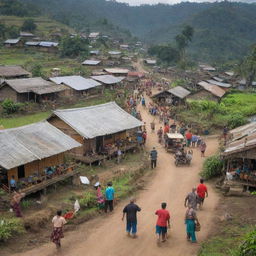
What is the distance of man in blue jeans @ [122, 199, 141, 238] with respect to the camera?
11.8 m

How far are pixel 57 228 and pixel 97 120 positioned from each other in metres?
14.0

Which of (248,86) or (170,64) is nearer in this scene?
(248,86)

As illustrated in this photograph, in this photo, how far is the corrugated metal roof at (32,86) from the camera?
124ft

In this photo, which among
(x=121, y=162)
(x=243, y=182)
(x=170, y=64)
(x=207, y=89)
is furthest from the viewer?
(x=170, y=64)

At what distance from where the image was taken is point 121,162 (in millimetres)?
24172

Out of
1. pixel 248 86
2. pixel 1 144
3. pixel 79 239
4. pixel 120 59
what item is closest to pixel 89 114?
pixel 1 144

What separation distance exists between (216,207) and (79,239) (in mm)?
6306

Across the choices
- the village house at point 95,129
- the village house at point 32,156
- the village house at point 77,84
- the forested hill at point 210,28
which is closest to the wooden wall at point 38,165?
the village house at point 32,156

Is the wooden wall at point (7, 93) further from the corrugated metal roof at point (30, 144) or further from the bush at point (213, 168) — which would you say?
the bush at point (213, 168)

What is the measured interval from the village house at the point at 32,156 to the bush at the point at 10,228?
2.84 meters

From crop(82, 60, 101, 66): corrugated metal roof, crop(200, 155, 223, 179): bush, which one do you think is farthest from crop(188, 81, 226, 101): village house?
crop(200, 155, 223, 179): bush

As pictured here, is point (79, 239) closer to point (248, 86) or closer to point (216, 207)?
point (216, 207)

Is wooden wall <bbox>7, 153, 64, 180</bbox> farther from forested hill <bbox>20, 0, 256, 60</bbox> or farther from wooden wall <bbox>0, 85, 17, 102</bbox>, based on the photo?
forested hill <bbox>20, 0, 256, 60</bbox>

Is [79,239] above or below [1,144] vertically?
below
